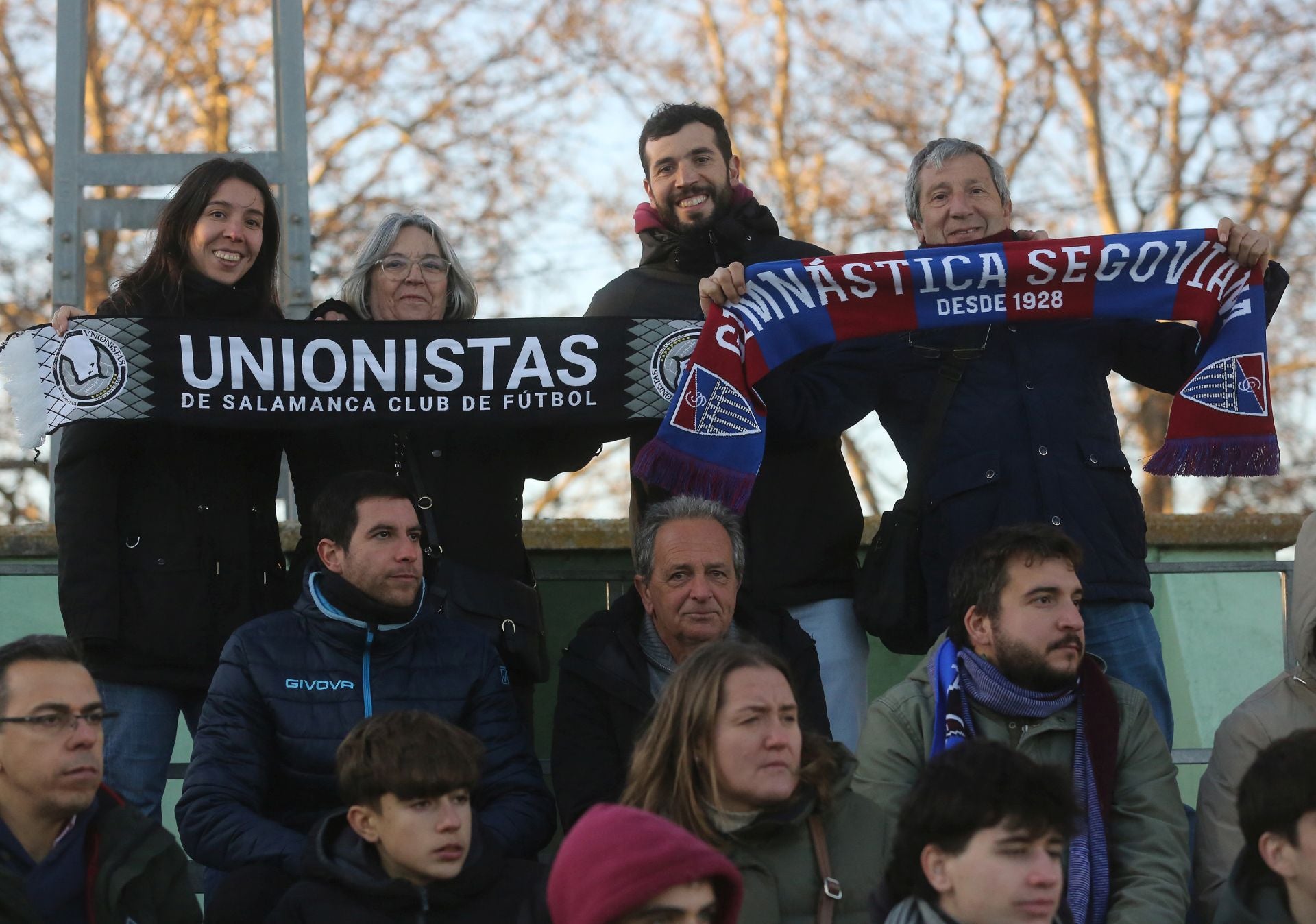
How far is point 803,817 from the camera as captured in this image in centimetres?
451

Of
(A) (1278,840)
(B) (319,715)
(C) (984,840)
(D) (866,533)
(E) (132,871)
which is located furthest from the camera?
(D) (866,533)

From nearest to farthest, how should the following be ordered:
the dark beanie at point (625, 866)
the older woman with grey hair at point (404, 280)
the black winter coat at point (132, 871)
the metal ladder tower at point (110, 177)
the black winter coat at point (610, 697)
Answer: the dark beanie at point (625, 866) < the black winter coat at point (132, 871) < the black winter coat at point (610, 697) < the older woman with grey hair at point (404, 280) < the metal ladder tower at point (110, 177)

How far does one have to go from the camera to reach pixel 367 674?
16.9 feet

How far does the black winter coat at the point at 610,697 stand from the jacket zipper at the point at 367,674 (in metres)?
0.52

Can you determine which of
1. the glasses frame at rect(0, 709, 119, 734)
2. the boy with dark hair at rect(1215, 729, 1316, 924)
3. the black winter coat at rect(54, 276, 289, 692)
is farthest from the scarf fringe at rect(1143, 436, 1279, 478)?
the glasses frame at rect(0, 709, 119, 734)

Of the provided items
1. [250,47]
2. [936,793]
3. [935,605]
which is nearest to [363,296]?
[935,605]

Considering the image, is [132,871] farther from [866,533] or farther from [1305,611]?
[866,533]

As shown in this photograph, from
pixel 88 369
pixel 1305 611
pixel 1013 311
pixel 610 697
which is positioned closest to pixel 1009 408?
pixel 1013 311

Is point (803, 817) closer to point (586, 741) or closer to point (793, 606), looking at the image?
point (586, 741)

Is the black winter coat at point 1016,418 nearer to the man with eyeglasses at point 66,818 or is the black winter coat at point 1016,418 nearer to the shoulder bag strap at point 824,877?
the shoulder bag strap at point 824,877

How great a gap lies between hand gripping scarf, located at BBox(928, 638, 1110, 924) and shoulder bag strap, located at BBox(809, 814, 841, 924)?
1.48ft

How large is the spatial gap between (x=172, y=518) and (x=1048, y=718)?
2.48 metres

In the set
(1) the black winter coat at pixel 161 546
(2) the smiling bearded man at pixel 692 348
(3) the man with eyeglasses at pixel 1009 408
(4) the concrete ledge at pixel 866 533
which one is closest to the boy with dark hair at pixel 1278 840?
(3) the man with eyeglasses at pixel 1009 408

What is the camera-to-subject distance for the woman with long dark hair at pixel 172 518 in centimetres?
532
